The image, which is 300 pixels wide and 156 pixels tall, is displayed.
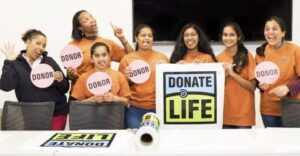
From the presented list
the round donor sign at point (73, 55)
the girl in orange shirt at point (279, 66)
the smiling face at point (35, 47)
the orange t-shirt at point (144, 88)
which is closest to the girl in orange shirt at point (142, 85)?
the orange t-shirt at point (144, 88)

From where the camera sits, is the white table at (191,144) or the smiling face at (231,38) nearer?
the white table at (191,144)

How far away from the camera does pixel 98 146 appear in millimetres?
1985

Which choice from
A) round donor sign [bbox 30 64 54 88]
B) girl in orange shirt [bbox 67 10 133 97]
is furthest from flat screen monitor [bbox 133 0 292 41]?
round donor sign [bbox 30 64 54 88]

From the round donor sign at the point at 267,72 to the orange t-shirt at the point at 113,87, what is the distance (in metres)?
1.04

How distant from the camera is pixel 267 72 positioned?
2945mm

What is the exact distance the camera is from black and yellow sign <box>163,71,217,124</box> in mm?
2861

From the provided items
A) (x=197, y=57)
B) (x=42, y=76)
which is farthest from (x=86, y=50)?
(x=197, y=57)

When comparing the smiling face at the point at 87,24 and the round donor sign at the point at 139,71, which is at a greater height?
the smiling face at the point at 87,24

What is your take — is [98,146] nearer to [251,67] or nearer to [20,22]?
[251,67]

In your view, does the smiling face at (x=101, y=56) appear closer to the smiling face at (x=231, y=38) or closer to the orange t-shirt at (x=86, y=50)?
the orange t-shirt at (x=86, y=50)

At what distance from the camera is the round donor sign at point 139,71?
312 cm

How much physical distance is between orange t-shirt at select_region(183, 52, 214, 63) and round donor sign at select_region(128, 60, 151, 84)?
1.13 ft

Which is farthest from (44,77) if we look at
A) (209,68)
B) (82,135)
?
(209,68)

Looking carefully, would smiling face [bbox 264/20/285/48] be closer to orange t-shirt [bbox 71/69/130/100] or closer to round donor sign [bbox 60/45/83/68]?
orange t-shirt [bbox 71/69/130/100]
